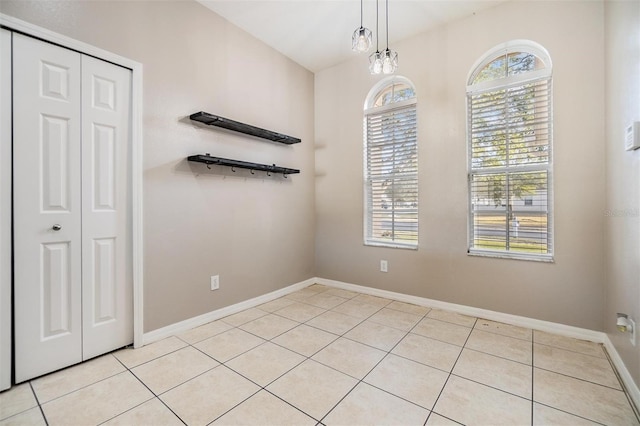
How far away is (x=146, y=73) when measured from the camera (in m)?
2.28

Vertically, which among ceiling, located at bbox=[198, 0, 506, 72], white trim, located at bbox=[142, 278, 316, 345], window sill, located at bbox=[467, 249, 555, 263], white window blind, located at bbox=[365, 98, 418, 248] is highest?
ceiling, located at bbox=[198, 0, 506, 72]

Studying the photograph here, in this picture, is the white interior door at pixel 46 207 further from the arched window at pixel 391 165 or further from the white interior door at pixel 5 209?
the arched window at pixel 391 165

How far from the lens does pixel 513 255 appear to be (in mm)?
2619

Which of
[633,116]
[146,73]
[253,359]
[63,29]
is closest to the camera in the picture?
[633,116]

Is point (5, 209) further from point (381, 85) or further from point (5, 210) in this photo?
point (381, 85)

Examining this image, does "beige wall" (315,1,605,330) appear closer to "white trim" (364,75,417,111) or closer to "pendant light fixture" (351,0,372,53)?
"white trim" (364,75,417,111)

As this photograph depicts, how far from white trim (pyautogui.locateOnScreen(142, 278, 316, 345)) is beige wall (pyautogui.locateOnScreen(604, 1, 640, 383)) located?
9.50 feet

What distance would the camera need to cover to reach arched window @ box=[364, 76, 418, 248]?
3.23m

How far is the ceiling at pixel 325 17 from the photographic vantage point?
2645mm

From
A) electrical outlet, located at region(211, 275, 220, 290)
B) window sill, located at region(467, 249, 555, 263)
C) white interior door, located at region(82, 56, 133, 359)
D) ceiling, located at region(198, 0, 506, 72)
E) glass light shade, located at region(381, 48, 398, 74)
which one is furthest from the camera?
electrical outlet, located at region(211, 275, 220, 290)

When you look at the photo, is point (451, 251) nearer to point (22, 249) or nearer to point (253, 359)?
point (253, 359)

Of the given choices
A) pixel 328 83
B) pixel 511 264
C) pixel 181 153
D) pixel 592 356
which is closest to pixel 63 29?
pixel 181 153

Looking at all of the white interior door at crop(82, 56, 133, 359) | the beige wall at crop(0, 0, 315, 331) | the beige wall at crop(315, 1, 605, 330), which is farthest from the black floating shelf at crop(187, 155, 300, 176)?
the beige wall at crop(315, 1, 605, 330)

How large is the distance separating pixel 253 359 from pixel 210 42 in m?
2.80
